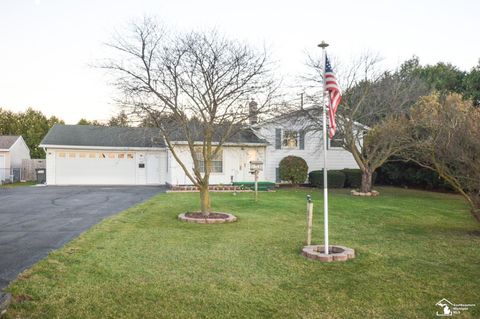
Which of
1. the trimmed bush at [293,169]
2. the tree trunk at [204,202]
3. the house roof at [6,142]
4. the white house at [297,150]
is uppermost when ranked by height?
the house roof at [6,142]

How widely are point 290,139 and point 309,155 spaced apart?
2454mm

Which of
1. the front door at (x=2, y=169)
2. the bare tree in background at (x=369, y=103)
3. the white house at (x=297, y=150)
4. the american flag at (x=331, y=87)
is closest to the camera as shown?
the american flag at (x=331, y=87)

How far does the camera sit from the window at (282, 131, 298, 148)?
72.5 ft

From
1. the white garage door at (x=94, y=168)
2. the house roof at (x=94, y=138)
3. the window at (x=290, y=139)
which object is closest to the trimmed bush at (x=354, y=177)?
the window at (x=290, y=139)

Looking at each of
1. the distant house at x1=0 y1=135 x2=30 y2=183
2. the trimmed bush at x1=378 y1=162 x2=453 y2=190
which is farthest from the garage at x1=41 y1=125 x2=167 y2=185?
the trimmed bush at x1=378 y1=162 x2=453 y2=190

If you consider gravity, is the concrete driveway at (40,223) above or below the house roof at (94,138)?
below

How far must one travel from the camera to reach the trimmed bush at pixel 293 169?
2338cm

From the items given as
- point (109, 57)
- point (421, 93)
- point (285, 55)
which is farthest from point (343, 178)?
point (109, 57)

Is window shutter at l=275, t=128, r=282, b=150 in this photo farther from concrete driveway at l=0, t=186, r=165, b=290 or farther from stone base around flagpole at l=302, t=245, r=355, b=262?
stone base around flagpole at l=302, t=245, r=355, b=262

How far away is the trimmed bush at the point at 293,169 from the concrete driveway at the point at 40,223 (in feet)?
32.0

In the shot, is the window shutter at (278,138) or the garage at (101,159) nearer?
the window shutter at (278,138)

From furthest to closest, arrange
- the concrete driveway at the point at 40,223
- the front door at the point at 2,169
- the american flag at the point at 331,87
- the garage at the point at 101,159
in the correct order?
the front door at the point at 2,169, the garage at the point at 101,159, the american flag at the point at 331,87, the concrete driveway at the point at 40,223

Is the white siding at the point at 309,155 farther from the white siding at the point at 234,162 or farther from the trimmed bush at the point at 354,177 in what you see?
the trimmed bush at the point at 354,177

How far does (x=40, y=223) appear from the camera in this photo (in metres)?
10.1
